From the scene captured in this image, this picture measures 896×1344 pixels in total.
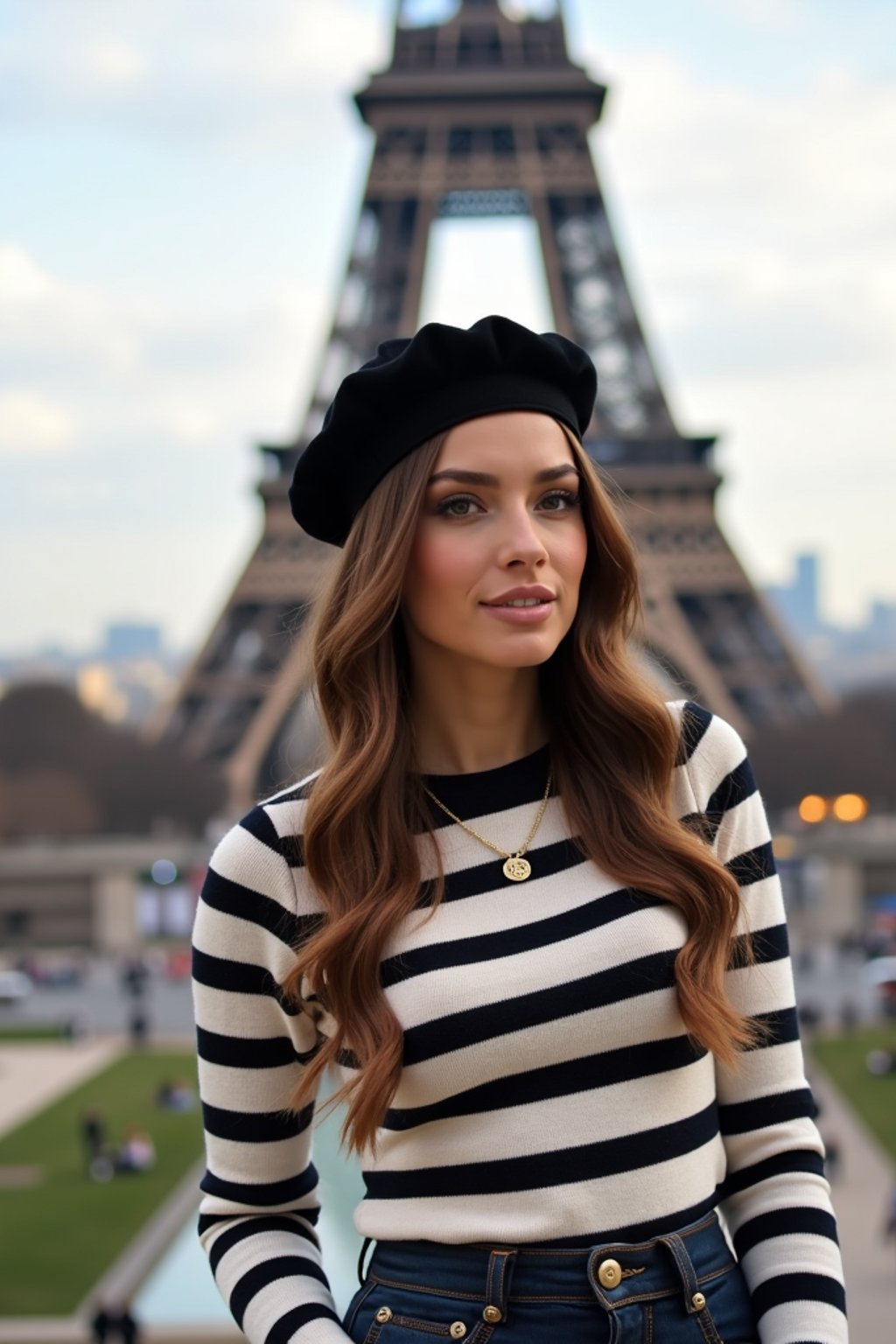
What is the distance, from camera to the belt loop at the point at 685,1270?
2.10 meters

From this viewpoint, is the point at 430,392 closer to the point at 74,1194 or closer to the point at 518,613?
the point at 518,613

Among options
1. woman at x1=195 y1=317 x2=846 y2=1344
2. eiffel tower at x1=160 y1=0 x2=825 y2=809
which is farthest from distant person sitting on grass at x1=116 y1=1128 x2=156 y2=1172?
eiffel tower at x1=160 y1=0 x2=825 y2=809

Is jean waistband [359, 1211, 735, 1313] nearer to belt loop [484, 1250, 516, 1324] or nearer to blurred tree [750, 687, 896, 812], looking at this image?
belt loop [484, 1250, 516, 1324]

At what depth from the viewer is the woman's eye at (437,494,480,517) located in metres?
2.30

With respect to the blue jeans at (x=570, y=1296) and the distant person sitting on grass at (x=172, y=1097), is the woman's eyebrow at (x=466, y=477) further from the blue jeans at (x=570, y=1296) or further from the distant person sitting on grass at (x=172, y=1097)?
the distant person sitting on grass at (x=172, y=1097)

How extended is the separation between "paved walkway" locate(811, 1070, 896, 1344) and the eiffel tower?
52.3 feet

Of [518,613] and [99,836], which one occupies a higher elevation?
[99,836]

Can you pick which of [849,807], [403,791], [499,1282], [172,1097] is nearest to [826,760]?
[849,807]

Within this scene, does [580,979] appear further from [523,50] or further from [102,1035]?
[523,50]

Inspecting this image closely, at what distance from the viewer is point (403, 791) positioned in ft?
7.73

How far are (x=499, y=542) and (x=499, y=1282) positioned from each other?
89cm

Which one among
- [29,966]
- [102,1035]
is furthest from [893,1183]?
[29,966]

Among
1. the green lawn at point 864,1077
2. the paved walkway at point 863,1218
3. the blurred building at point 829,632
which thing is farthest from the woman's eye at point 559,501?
the blurred building at point 829,632

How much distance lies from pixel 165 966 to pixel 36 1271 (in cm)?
1859
